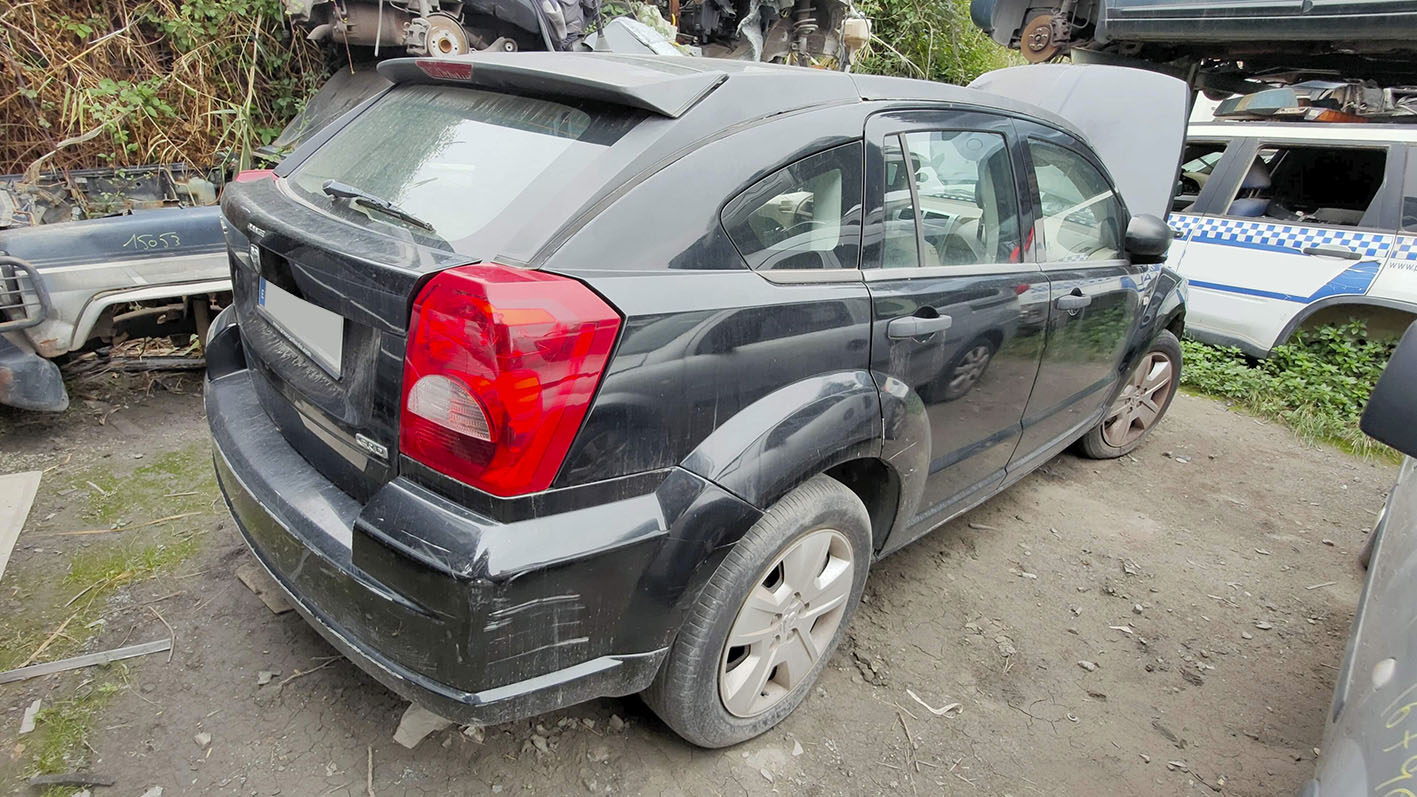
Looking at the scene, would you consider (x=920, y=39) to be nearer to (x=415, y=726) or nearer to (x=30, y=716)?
(x=415, y=726)

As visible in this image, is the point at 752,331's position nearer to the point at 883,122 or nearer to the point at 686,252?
the point at 686,252

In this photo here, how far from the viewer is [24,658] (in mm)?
2242

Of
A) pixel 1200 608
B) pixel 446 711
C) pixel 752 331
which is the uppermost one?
pixel 752 331

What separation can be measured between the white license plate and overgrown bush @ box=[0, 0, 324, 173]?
3.87m

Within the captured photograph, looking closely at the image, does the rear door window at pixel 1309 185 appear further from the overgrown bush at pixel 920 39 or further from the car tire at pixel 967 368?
the overgrown bush at pixel 920 39

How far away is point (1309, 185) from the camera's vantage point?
5551mm

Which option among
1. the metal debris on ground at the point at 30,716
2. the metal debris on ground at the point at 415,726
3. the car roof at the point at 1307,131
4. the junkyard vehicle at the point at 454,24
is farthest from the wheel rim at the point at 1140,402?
the metal debris on ground at the point at 30,716

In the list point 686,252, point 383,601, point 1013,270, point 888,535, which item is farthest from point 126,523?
point 1013,270

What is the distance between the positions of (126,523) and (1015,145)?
350cm

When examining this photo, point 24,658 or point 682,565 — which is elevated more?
point 682,565

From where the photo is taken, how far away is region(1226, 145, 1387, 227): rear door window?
5.16m

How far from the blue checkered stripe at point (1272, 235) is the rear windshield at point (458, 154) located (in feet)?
17.0

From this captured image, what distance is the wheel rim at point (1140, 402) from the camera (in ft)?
13.1

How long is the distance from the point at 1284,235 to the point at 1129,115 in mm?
1312
